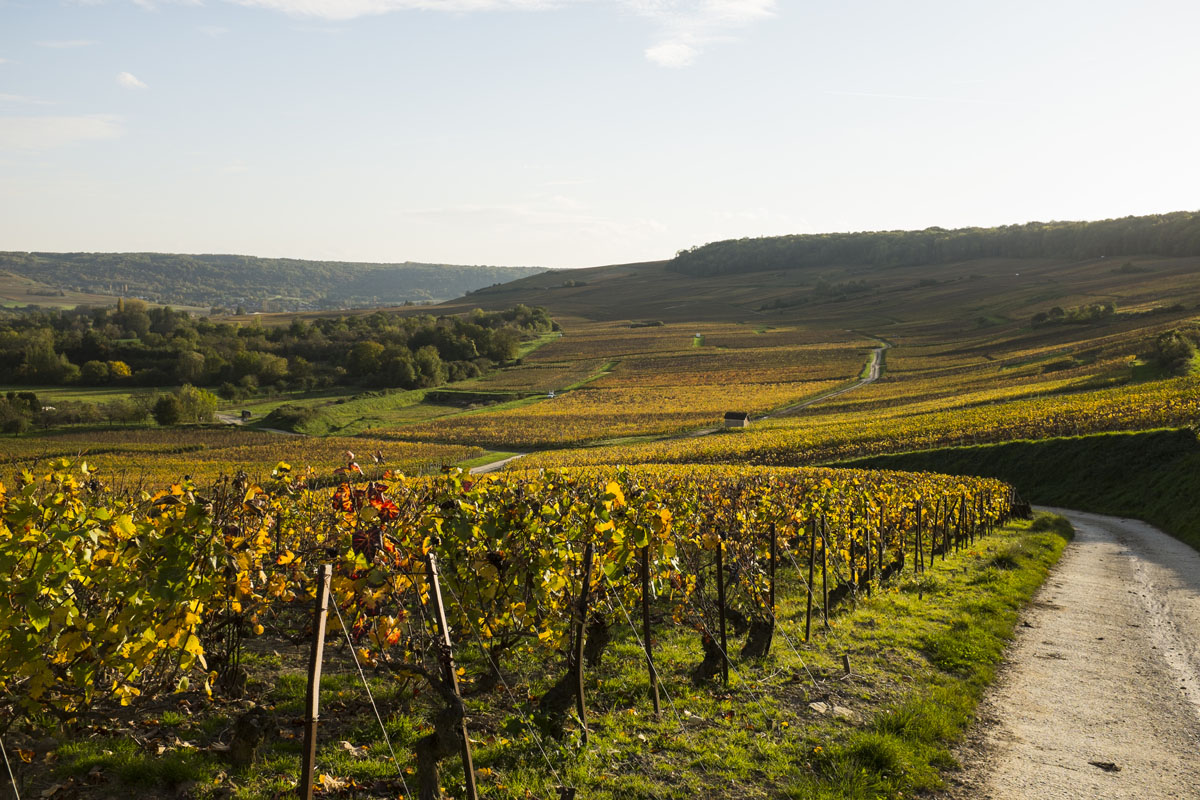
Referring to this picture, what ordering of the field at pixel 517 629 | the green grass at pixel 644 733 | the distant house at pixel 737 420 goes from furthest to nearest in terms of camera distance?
the distant house at pixel 737 420 → the green grass at pixel 644 733 → the field at pixel 517 629

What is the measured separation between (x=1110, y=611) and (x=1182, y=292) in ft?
388

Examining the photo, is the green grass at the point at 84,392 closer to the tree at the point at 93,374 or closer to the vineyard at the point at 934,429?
the tree at the point at 93,374

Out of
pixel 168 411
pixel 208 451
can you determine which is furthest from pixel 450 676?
pixel 168 411

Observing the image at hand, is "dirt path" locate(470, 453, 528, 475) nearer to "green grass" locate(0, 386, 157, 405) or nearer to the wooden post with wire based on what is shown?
the wooden post with wire

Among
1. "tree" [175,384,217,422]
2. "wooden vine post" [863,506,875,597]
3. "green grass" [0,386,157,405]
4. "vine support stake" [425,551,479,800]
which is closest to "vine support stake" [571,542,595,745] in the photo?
"vine support stake" [425,551,479,800]

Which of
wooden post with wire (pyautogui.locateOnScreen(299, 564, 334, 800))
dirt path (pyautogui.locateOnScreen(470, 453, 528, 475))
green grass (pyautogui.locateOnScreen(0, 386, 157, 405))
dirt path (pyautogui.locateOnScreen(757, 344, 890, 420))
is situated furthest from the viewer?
green grass (pyautogui.locateOnScreen(0, 386, 157, 405))

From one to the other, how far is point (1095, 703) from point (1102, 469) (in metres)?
32.4

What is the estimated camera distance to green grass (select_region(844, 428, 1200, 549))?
3033 centimetres

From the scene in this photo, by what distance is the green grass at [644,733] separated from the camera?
19.2 feet

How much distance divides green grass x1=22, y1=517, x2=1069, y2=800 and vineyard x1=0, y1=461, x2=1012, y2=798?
79 millimetres

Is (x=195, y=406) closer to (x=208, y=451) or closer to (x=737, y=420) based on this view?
(x=208, y=451)

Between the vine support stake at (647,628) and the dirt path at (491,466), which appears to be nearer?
the vine support stake at (647,628)

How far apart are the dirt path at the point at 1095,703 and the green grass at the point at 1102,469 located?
14.8 m

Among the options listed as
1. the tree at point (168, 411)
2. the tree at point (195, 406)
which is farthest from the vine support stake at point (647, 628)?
the tree at point (195, 406)
